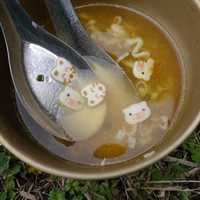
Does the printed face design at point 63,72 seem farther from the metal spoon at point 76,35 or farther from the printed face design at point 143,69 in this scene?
the printed face design at point 143,69

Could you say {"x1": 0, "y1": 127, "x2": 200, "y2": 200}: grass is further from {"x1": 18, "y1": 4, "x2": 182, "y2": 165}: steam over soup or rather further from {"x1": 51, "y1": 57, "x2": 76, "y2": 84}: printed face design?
{"x1": 51, "y1": 57, "x2": 76, "y2": 84}: printed face design

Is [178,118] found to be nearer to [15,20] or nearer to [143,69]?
[143,69]

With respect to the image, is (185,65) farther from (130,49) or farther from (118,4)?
Answer: (118,4)

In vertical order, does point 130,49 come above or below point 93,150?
above

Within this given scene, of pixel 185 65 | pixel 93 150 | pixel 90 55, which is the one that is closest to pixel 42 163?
pixel 93 150

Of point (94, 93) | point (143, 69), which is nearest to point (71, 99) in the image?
point (94, 93)

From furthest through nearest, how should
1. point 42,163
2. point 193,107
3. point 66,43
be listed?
point 66,43 → point 193,107 → point 42,163
